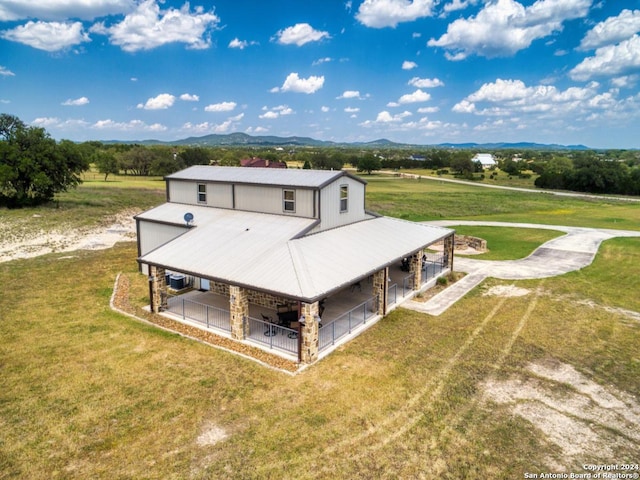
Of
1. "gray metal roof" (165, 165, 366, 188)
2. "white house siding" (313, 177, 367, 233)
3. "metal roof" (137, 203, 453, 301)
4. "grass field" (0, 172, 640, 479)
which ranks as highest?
"gray metal roof" (165, 165, 366, 188)

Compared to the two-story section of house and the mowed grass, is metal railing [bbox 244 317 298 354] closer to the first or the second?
the two-story section of house

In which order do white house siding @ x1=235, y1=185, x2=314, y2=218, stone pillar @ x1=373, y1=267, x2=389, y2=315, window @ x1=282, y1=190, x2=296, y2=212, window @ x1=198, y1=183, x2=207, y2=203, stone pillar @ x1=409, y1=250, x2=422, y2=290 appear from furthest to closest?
window @ x1=198, y1=183, x2=207, y2=203
stone pillar @ x1=409, y1=250, x2=422, y2=290
window @ x1=282, y1=190, x2=296, y2=212
white house siding @ x1=235, y1=185, x2=314, y2=218
stone pillar @ x1=373, y1=267, x2=389, y2=315

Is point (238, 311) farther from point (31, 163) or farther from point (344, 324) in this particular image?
point (31, 163)

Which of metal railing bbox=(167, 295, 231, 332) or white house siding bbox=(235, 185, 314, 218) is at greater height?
white house siding bbox=(235, 185, 314, 218)

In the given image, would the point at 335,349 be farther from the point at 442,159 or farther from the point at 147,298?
the point at 442,159

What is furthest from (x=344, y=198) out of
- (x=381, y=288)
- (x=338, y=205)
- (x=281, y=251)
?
(x=281, y=251)

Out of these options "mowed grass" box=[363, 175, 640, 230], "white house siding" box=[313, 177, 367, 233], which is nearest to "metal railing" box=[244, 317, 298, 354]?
"white house siding" box=[313, 177, 367, 233]
